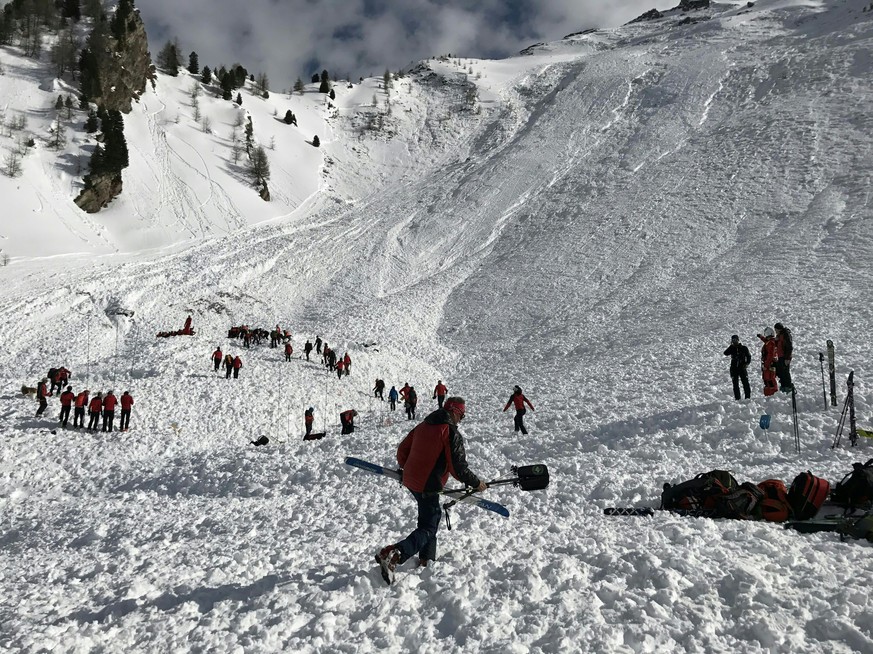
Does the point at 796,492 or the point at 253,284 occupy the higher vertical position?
the point at 253,284

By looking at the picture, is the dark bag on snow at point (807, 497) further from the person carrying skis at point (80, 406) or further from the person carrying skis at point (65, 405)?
the person carrying skis at point (65, 405)

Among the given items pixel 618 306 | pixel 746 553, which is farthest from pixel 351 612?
pixel 618 306

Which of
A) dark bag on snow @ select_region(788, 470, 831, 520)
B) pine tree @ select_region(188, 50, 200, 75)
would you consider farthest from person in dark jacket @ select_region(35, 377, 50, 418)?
pine tree @ select_region(188, 50, 200, 75)

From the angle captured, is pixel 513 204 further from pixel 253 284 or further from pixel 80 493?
pixel 80 493

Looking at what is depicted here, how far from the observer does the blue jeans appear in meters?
4.75

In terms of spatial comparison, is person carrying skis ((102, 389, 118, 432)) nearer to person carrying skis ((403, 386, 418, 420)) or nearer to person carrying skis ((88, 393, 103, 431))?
person carrying skis ((88, 393, 103, 431))

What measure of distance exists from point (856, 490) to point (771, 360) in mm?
6783

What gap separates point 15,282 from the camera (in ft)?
101

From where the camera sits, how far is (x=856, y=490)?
6098mm

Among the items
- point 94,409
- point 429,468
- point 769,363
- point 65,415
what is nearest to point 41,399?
point 65,415

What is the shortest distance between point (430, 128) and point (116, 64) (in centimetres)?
4031

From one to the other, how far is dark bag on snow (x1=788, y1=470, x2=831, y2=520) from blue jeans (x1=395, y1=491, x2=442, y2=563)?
4.37m

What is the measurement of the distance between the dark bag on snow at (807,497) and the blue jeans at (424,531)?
437 cm

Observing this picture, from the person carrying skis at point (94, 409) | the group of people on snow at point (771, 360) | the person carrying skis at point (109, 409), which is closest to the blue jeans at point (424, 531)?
the group of people on snow at point (771, 360)
